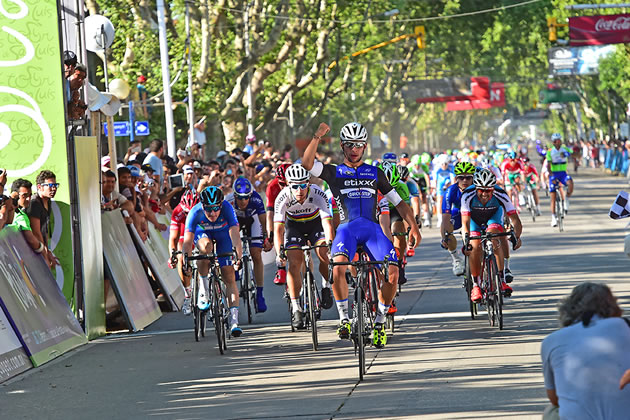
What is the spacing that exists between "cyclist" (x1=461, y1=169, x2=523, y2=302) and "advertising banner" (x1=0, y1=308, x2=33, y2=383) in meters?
4.62

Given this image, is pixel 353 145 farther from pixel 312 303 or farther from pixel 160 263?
pixel 160 263

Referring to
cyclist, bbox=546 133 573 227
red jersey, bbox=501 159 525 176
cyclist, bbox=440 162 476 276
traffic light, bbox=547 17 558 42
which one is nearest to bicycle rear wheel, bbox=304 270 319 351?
cyclist, bbox=440 162 476 276

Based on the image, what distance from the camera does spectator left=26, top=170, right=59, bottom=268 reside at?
42.8 ft

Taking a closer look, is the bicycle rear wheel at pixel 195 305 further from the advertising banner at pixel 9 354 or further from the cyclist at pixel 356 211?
the cyclist at pixel 356 211

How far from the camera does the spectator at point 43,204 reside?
13.0 metres

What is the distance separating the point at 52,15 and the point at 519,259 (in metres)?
9.58

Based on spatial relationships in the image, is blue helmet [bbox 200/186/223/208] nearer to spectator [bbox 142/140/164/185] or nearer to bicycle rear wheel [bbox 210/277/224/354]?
bicycle rear wheel [bbox 210/277/224/354]

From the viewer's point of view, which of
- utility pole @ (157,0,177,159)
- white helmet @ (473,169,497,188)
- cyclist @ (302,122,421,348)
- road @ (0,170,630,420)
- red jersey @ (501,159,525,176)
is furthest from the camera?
red jersey @ (501,159,525,176)

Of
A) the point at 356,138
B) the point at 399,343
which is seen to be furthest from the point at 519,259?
the point at 356,138

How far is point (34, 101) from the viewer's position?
1380 centimetres

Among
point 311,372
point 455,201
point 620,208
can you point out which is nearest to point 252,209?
point 455,201

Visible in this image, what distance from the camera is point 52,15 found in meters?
13.7

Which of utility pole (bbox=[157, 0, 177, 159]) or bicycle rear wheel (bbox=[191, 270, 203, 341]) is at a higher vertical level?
utility pole (bbox=[157, 0, 177, 159])

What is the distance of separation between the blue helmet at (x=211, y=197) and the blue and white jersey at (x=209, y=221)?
17 cm
